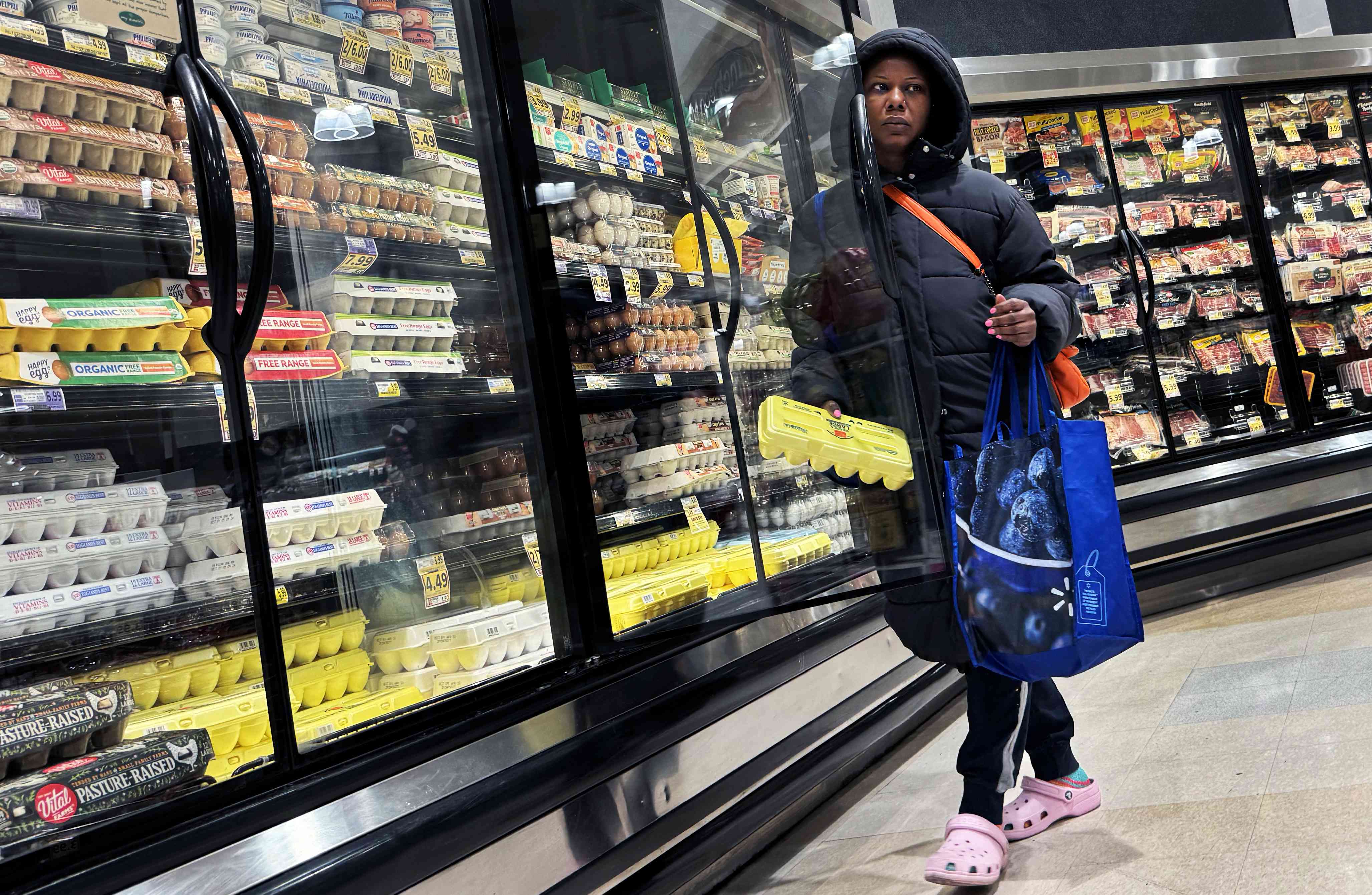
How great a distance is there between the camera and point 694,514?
2.80 meters

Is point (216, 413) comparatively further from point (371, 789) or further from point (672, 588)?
point (672, 588)

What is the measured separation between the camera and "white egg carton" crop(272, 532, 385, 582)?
2053 millimetres

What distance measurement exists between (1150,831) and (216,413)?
2.19m

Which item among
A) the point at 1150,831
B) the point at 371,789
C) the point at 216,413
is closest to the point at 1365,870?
the point at 1150,831

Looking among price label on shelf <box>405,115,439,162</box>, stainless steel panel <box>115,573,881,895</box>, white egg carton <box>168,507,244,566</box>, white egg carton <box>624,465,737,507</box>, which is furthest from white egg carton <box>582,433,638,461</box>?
white egg carton <box>168,507,244,566</box>

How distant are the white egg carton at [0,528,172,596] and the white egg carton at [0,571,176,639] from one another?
3cm

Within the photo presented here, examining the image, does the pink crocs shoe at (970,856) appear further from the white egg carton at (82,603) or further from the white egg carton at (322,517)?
the white egg carton at (82,603)

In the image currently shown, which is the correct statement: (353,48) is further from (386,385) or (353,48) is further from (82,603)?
(82,603)

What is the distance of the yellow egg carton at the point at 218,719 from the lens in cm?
182

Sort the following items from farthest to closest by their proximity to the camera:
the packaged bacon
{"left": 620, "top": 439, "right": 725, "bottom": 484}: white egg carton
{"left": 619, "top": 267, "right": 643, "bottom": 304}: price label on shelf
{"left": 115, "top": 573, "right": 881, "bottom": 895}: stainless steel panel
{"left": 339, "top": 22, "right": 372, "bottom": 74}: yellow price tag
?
the packaged bacon
{"left": 620, "top": 439, "right": 725, "bottom": 484}: white egg carton
{"left": 619, "top": 267, "right": 643, "bottom": 304}: price label on shelf
{"left": 339, "top": 22, "right": 372, "bottom": 74}: yellow price tag
{"left": 115, "top": 573, "right": 881, "bottom": 895}: stainless steel panel

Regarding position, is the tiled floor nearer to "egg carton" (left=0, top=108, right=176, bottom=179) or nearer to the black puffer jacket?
the black puffer jacket

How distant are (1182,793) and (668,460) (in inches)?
59.7

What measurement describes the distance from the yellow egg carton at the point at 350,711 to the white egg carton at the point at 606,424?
101 cm

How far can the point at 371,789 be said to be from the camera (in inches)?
68.5
